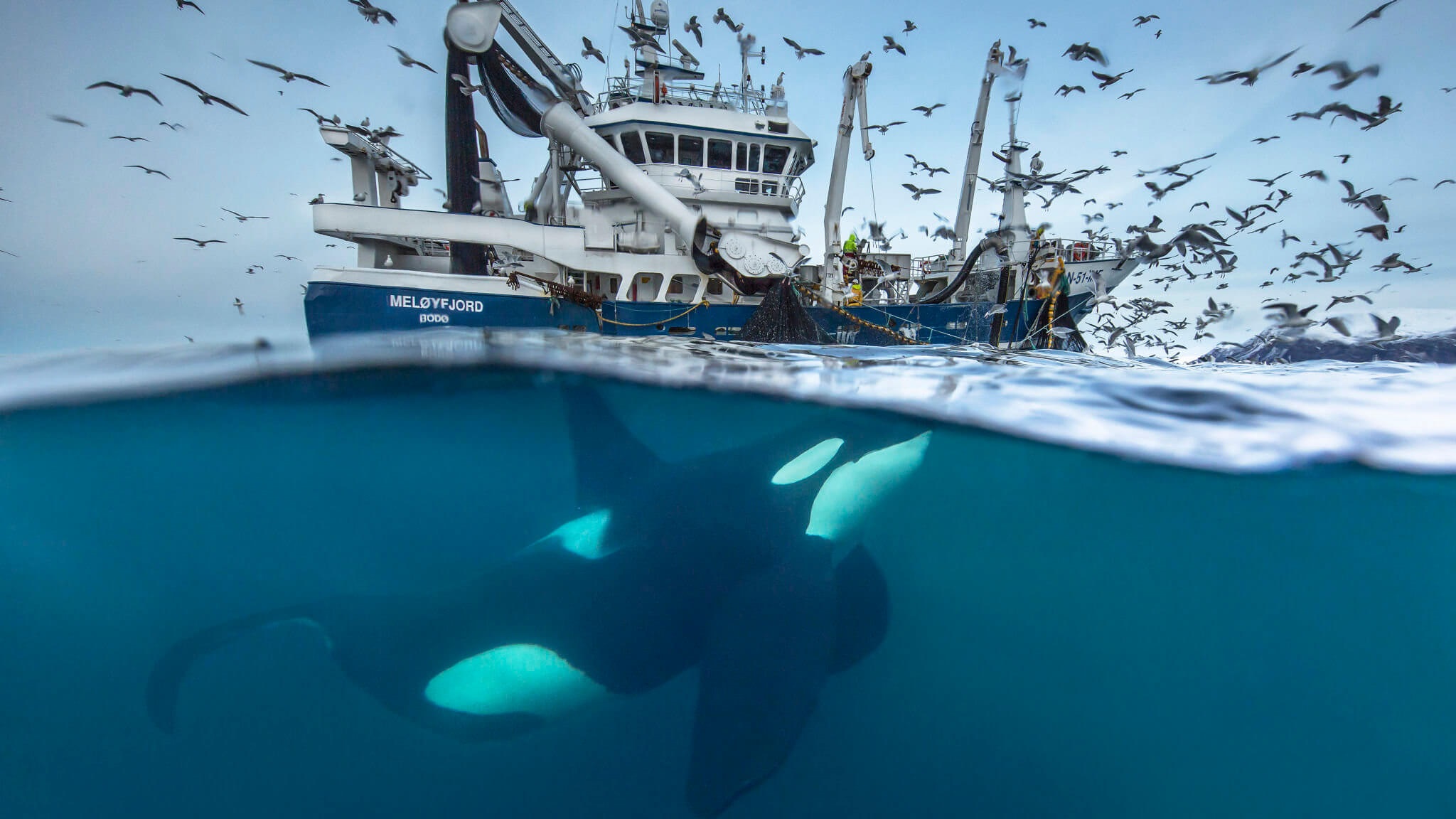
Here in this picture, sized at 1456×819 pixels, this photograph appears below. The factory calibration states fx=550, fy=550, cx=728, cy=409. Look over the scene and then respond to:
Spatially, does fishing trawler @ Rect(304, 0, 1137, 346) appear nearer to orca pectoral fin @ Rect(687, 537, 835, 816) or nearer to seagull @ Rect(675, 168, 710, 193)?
seagull @ Rect(675, 168, 710, 193)

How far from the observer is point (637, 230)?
637 inches

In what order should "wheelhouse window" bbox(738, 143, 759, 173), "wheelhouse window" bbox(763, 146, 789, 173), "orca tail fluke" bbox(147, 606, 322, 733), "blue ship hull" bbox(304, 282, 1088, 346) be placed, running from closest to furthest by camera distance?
"orca tail fluke" bbox(147, 606, 322, 733) < "blue ship hull" bbox(304, 282, 1088, 346) < "wheelhouse window" bbox(738, 143, 759, 173) < "wheelhouse window" bbox(763, 146, 789, 173)

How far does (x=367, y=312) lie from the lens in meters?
12.5

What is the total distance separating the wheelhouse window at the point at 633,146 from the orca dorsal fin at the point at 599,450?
1281cm

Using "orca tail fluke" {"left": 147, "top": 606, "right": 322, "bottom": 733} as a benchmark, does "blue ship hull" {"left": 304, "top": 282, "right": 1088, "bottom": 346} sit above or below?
above

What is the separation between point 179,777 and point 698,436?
5580mm

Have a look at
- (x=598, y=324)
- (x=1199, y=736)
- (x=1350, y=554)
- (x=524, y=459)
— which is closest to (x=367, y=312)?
(x=598, y=324)

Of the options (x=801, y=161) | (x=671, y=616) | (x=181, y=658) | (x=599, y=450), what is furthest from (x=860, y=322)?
(x=181, y=658)

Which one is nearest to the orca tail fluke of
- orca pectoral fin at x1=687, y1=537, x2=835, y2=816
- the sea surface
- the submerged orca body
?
the submerged orca body

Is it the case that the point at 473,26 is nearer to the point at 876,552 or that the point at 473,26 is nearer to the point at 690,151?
the point at 690,151

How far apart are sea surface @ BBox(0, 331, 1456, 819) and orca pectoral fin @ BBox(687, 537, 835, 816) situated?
0.61 metres

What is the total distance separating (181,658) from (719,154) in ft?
54.4

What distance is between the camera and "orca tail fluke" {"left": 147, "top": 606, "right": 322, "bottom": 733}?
4.42 metres

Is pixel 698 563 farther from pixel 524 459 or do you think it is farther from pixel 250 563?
pixel 250 563
